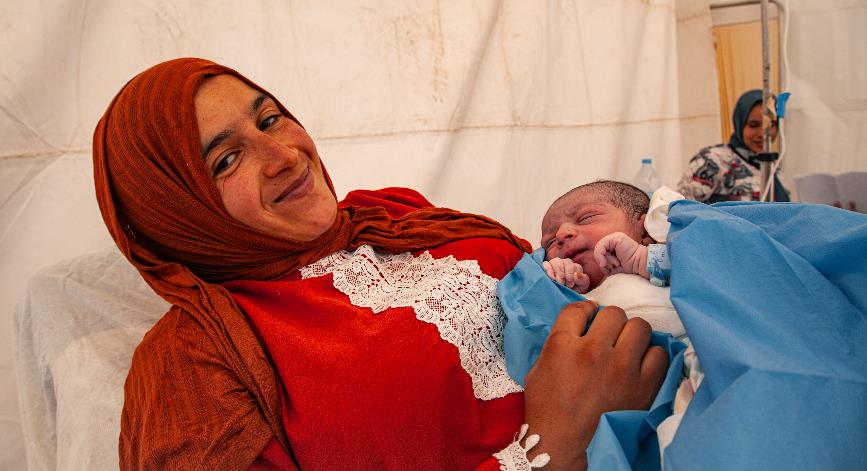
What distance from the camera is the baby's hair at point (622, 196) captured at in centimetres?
149

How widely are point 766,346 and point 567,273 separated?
19.8 inches

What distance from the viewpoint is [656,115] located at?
3742 mm

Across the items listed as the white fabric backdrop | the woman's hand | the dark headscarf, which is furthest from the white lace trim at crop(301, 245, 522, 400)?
the dark headscarf

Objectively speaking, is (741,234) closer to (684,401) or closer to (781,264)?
(781,264)

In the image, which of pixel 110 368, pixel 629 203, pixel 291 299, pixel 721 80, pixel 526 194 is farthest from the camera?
pixel 721 80

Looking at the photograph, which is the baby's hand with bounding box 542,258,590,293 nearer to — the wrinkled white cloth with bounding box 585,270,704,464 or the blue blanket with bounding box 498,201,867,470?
the wrinkled white cloth with bounding box 585,270,704,464

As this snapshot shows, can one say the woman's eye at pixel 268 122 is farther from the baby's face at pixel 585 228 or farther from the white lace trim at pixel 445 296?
the baby's face at pixel 585 228

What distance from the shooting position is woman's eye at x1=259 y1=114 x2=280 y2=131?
4.37ft

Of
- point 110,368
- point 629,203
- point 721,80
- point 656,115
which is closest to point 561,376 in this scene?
point 629,203

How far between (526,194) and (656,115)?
4.32 ft

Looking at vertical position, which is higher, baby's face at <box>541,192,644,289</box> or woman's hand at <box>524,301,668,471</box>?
baby's face at <box>541,192,644,289</box>

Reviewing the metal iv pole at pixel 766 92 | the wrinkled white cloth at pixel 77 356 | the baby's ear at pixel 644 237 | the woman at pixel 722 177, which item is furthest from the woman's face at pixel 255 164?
the woman at pixel 722 177

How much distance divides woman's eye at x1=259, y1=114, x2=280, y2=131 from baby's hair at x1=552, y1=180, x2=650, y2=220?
0.70m

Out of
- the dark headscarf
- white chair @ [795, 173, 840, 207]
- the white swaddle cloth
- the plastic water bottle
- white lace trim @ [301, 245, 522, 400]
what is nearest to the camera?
the white swaddle cloth
